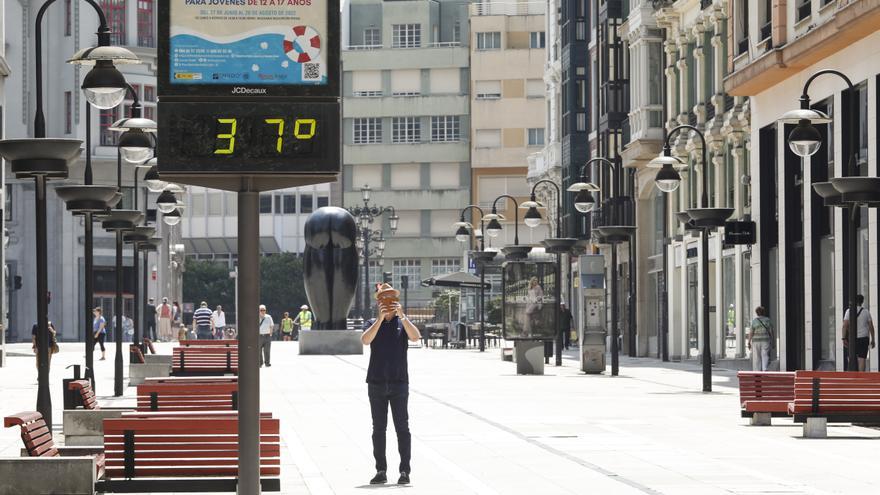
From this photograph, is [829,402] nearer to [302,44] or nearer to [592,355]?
[302,44]

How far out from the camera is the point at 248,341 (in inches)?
428

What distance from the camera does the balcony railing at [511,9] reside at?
12100cm

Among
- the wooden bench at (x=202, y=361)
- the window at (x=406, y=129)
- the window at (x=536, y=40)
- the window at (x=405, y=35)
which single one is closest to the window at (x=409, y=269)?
the window at (x=406, y=129)

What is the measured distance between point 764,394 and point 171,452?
11.9 meters

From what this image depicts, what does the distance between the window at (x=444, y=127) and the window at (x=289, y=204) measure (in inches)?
490

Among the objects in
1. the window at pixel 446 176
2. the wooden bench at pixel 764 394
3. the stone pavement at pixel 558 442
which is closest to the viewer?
the stone pavement at pixel 558 442

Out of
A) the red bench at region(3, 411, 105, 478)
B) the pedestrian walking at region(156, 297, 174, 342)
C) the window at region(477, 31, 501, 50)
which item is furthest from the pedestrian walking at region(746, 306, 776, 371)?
the window at region(477, 31, 501, 50)

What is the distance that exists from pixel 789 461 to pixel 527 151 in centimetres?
10131

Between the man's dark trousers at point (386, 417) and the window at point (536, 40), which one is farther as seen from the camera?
the window at point (536, 40)

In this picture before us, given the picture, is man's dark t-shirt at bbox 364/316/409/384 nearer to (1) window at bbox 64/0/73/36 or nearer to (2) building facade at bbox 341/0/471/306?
(1) window at bbox 64/0/73/36

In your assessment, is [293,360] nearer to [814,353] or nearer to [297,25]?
[814,353]

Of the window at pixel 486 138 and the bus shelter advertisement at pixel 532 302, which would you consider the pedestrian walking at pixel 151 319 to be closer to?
the bus shelter advertisement at pixel 532 302

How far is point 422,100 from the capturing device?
12569 centimetres

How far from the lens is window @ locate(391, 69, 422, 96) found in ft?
414
